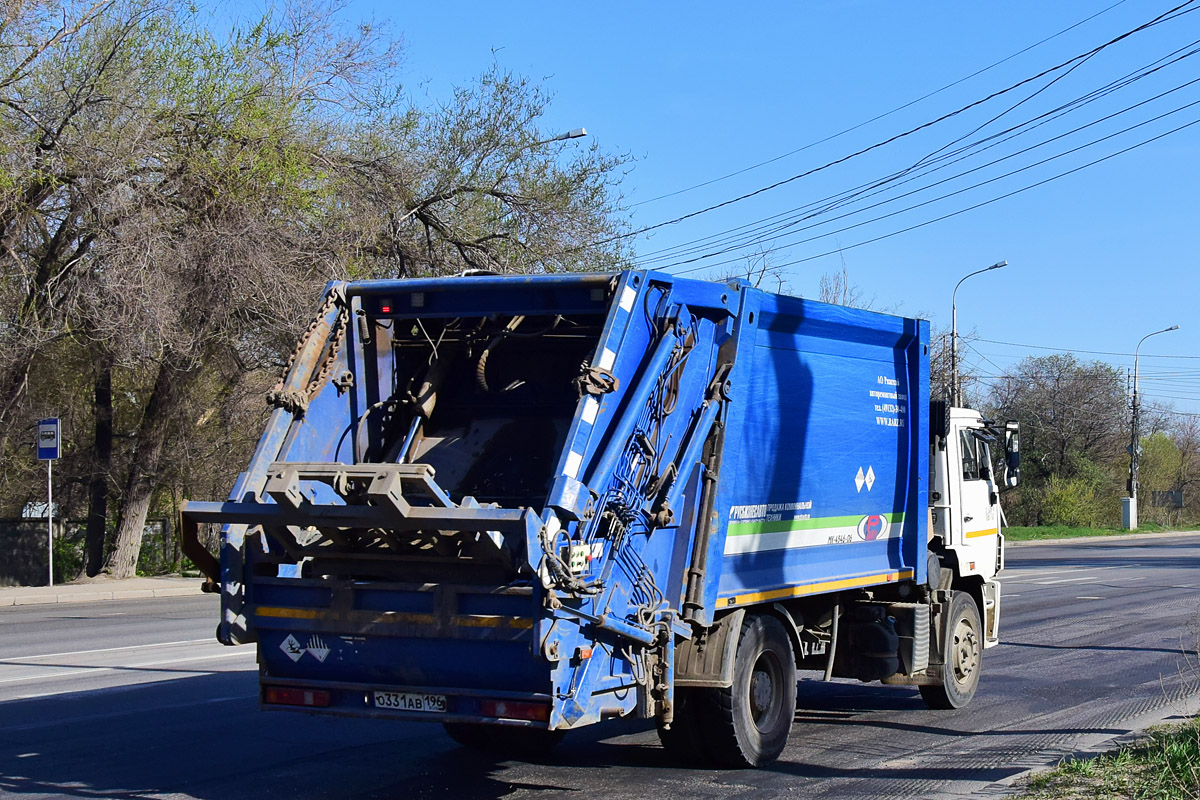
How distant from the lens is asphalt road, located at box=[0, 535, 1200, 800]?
7168 mm

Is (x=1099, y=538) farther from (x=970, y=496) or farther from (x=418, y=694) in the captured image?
(x=418, y=694)

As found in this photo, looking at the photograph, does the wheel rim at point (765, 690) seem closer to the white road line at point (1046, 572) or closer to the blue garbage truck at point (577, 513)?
the blue garbage truck at point (577, 513)

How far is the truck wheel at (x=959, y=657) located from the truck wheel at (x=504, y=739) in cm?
328

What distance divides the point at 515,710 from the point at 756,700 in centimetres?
212

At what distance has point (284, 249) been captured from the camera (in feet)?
66.6

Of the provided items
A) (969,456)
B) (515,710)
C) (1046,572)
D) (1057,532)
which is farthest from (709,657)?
(1057,532)

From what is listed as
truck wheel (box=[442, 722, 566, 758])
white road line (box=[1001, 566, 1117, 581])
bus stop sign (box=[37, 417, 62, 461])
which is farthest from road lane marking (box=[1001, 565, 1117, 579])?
truck wheel (box=[442, 722, 566, 758])

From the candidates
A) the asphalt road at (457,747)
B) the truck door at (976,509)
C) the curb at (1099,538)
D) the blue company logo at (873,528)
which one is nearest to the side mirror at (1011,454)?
the truck door at (976,509)

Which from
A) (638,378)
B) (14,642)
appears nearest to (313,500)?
(638,378)

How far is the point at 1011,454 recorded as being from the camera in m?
10.8

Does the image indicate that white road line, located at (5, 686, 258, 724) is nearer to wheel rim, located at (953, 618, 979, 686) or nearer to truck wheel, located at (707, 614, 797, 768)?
truck wheel, located at (707, 614, 797, 768)

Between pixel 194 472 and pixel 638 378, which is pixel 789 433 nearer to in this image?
pixel 638 378

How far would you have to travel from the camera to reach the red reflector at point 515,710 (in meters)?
6.05

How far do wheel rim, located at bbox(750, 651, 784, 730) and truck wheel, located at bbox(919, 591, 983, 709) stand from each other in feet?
8.07
